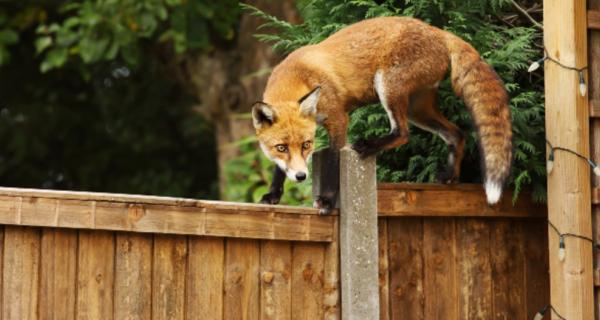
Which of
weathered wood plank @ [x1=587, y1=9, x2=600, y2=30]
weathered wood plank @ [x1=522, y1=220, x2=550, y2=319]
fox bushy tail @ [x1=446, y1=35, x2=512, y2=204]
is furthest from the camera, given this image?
weathered wood plank @ [x1=522, y1=220, x2=550, y2=319]

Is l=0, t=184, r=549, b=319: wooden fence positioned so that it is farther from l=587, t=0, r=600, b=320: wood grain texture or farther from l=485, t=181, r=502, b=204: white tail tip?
l=587, t=0, r=600, b=320: wood grain texture

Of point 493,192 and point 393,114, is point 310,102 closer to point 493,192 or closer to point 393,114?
point 393,114

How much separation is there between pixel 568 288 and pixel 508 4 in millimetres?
1828

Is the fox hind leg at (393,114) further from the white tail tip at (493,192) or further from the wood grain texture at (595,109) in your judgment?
the wood grain texture at (595,109)

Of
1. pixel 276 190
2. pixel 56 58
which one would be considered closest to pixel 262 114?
pixel 276 190

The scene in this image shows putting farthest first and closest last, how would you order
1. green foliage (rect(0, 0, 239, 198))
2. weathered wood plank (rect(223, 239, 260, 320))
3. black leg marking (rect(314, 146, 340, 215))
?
1. green foliage (rect(0, 0, 239, 198))
2. black leg marking (rect(314, 146, 340, 215))
3. weathered wood plank (rect(223, 239, 260, 320))

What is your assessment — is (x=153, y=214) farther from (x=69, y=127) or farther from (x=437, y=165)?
(x=69, y=127)

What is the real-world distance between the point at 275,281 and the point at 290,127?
36.5 inches

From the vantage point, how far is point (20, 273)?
13.4ft

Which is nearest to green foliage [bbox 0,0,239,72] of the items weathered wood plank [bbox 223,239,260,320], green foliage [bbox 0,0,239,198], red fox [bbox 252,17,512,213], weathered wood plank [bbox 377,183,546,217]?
green foliage [bbox 0,0,239,198]

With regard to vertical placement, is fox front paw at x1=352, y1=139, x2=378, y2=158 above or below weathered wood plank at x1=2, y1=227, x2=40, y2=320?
above

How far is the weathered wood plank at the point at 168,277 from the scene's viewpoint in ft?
14.1

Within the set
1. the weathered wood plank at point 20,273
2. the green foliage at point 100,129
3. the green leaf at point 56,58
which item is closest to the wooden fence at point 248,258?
the weathered wood plank at point 20,273

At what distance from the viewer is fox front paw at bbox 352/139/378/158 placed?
4812 mm
